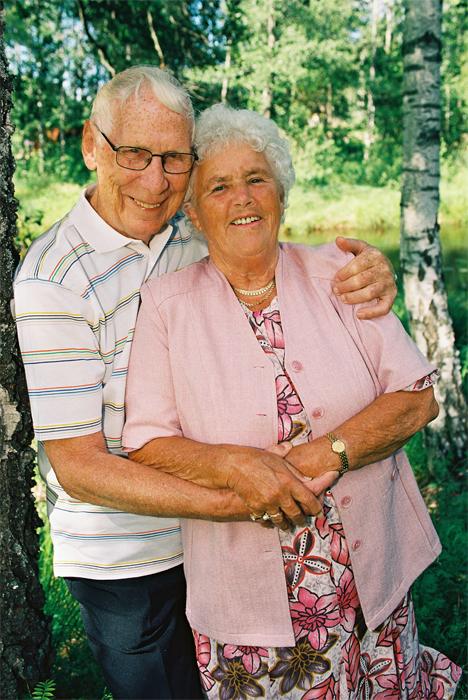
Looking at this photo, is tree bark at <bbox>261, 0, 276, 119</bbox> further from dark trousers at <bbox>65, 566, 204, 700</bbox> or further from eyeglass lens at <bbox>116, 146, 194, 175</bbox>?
dark trousers at <bbox>65, 566, 204, 700</bbox>

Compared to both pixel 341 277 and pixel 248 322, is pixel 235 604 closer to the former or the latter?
pixel 248 322

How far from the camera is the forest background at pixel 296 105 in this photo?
3.13m

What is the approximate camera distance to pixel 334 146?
20.1m

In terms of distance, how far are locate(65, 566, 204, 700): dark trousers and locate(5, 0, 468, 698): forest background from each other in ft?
1.71

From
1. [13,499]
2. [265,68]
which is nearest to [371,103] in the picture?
[265,68]

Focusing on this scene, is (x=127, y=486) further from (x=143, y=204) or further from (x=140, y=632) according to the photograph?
(x=143, y=204)

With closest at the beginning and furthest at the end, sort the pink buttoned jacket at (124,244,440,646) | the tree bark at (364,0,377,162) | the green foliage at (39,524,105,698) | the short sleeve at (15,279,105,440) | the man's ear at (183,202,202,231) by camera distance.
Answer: the short sleeve at (15,279,105,440) → the pink buttoned jacket at (124,244,440,646) → the man's ear at (183,202,202,231) → the green foliage at (39,524,105,698) → the tree bark at (364,0,377,162)

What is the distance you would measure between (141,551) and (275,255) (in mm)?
966

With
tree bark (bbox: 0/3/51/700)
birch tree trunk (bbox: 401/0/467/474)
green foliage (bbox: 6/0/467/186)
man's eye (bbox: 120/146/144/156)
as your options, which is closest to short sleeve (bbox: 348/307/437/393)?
man's eye (bbox: 120/146/144/156)

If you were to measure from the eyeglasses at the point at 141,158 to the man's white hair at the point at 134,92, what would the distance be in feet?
0.17

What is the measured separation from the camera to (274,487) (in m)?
1.74

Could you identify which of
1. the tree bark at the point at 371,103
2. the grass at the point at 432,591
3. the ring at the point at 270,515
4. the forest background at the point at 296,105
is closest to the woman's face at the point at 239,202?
the ring at the point at 270,515

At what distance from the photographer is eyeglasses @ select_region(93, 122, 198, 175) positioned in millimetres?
1883

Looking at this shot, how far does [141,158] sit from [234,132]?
0.29 metres
